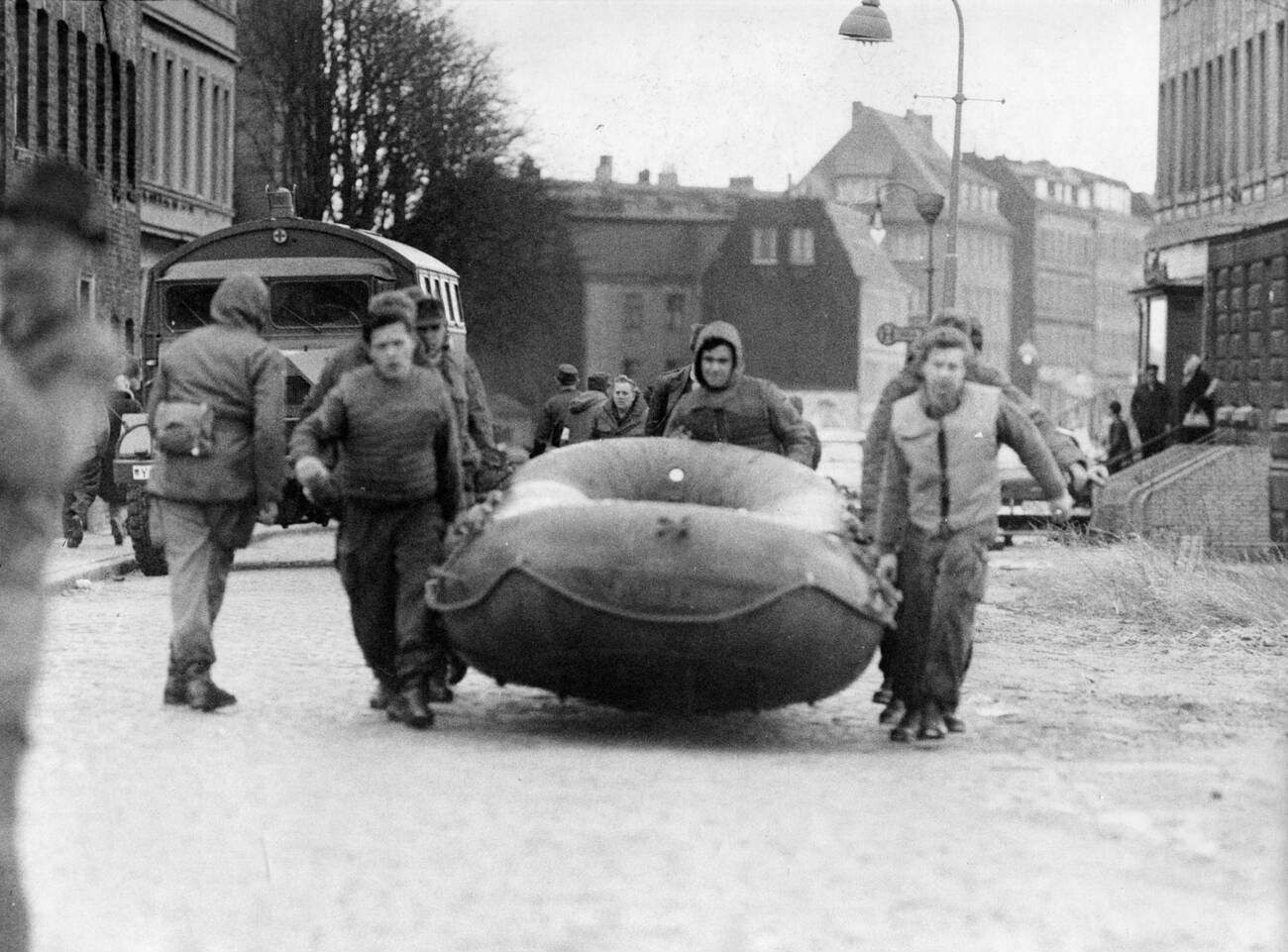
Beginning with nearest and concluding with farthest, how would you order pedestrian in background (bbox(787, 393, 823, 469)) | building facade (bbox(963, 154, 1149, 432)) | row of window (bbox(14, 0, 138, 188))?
pedestrian in background (bbox(787, 393, 823, 469))
row of window (bbox(14, 0, 138, 188))
building facade (bbox(963, 154, 1149, 432))

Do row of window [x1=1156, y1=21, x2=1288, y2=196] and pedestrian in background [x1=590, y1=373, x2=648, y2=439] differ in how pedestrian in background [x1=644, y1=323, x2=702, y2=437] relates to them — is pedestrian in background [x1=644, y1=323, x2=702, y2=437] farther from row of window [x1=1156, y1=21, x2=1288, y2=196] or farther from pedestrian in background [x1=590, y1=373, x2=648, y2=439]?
row of window [x1=1156, y1=21, x2=1288, y2=196]

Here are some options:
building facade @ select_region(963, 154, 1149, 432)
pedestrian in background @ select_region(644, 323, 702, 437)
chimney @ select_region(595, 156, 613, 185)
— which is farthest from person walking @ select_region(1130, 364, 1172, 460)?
building facade @ select_region(963, 154, 1149, 432)

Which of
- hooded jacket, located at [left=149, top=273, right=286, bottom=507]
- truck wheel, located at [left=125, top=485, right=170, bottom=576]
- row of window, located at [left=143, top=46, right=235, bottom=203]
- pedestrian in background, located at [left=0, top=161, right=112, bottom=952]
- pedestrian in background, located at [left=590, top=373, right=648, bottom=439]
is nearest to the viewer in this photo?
pedestrian in background, located at [left=0, top=161, right=112, bottom=952]

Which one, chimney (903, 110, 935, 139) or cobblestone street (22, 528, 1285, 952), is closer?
cobblestone street (22, 528, 1285, 952)

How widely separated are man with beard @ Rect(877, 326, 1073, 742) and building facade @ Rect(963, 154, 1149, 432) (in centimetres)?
13570

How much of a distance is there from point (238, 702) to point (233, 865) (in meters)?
4.46

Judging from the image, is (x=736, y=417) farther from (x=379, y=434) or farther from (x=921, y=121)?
(x=921, y=121)

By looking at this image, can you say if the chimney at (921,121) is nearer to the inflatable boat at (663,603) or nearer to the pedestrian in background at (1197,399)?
the pedestrian in background at (1197,399)

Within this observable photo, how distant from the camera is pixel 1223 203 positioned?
138 feet

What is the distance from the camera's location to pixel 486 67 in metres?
71.2

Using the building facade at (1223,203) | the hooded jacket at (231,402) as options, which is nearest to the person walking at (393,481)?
the hooded jacket at (231,402)

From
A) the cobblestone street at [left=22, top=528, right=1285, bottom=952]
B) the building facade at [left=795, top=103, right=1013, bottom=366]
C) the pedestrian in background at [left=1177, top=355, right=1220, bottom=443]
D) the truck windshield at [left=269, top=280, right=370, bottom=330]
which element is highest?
the building facade at [left=795, top=103, right=1013, bottom=366]

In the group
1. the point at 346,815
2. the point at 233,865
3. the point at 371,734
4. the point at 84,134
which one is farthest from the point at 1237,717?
the point at 84,134

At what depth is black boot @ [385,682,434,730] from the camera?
445 inches
